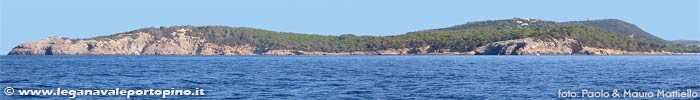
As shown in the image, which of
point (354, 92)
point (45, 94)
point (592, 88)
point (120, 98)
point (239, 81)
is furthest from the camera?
point (239, 81)

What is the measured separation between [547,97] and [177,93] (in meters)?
16.7

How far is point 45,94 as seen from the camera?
151 feet

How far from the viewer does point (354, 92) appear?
160 ft

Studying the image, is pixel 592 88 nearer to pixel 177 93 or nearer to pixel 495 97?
pixel 495 97

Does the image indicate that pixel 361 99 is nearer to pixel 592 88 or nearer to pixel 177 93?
pixel 177 93

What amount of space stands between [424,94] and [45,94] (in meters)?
17.1

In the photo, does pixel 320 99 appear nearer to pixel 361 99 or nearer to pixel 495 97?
pixel 361 99

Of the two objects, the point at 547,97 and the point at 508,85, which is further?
the point at 508,85

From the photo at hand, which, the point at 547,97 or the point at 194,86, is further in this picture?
the point at 194,86

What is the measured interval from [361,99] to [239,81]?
676 inches

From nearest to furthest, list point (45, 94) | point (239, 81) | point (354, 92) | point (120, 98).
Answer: point (120, 98) < point (45, 94) < point (354, 92) < point (239, 81)

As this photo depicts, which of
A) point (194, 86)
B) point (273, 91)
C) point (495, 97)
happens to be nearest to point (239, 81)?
point (194, 86)

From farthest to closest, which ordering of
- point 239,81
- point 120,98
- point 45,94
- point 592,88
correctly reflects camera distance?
point 239,81, point 592,88, point 45,94, point 120,98

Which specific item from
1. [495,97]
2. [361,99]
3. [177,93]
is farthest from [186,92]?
[495,97]
